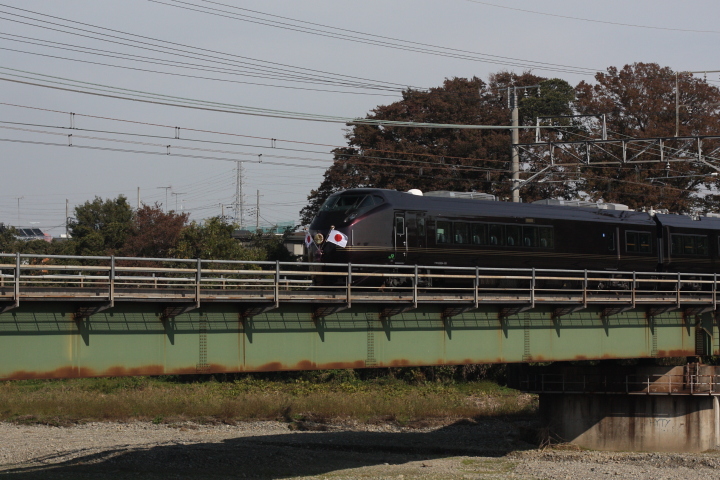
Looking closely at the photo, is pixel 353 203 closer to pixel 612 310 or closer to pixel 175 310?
pixel 612 310

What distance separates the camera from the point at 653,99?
6875cm

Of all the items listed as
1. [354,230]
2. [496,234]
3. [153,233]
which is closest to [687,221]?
[496,234]

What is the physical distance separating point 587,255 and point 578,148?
3439 cm

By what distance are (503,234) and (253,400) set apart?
74.6 ft

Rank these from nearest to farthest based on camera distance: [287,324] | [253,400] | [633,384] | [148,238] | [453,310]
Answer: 1. [287,324]
2. [453,310]
3. [633,384]
4. [253,400]
5. [148,238]

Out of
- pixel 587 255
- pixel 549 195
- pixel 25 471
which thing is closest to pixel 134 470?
pixel 25 471

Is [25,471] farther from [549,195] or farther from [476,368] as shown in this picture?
[549,195]

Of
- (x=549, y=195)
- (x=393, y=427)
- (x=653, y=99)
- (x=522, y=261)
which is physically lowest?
(x=393, y=427)

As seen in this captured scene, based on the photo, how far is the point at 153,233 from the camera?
248 ft

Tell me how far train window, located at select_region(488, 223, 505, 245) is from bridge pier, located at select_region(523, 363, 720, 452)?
7.27m

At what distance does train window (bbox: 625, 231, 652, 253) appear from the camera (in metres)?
39.6

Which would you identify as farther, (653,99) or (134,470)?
(653,99)

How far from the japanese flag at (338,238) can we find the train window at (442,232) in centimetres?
436

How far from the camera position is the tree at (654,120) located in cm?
6706
